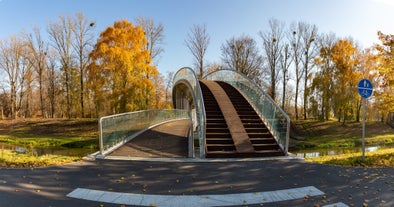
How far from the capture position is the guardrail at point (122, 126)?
9.26 m

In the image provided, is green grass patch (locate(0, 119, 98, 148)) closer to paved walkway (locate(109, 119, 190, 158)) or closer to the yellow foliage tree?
the yellow foliage tree

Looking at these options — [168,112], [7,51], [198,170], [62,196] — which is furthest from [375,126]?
[7,51]

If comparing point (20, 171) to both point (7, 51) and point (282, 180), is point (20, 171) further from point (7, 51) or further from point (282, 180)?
point (7, 51)

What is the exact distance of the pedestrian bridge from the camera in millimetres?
9078

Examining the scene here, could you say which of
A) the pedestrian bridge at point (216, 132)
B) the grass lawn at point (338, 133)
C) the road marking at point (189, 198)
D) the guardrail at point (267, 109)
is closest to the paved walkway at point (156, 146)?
the pedestrian bridge at point (216, 132)

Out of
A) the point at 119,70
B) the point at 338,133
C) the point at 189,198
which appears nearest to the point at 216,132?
the point at 189,198

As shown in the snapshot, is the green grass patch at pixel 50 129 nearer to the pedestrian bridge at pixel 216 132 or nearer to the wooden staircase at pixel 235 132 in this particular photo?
the pedestrian bridge at pixel 216 132

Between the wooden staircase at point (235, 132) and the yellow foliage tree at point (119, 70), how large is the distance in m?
10.7

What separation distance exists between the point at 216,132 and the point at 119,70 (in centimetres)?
1549

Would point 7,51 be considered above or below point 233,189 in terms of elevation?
above

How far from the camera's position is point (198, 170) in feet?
22.8

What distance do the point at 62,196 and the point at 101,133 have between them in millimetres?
4303

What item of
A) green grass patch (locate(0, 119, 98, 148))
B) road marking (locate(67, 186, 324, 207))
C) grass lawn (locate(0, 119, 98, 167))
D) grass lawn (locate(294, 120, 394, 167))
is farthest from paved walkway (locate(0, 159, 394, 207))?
green grass patch (locate(0, 119, 98, 148))

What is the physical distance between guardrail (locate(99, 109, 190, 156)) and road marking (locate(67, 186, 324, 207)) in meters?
4.13
